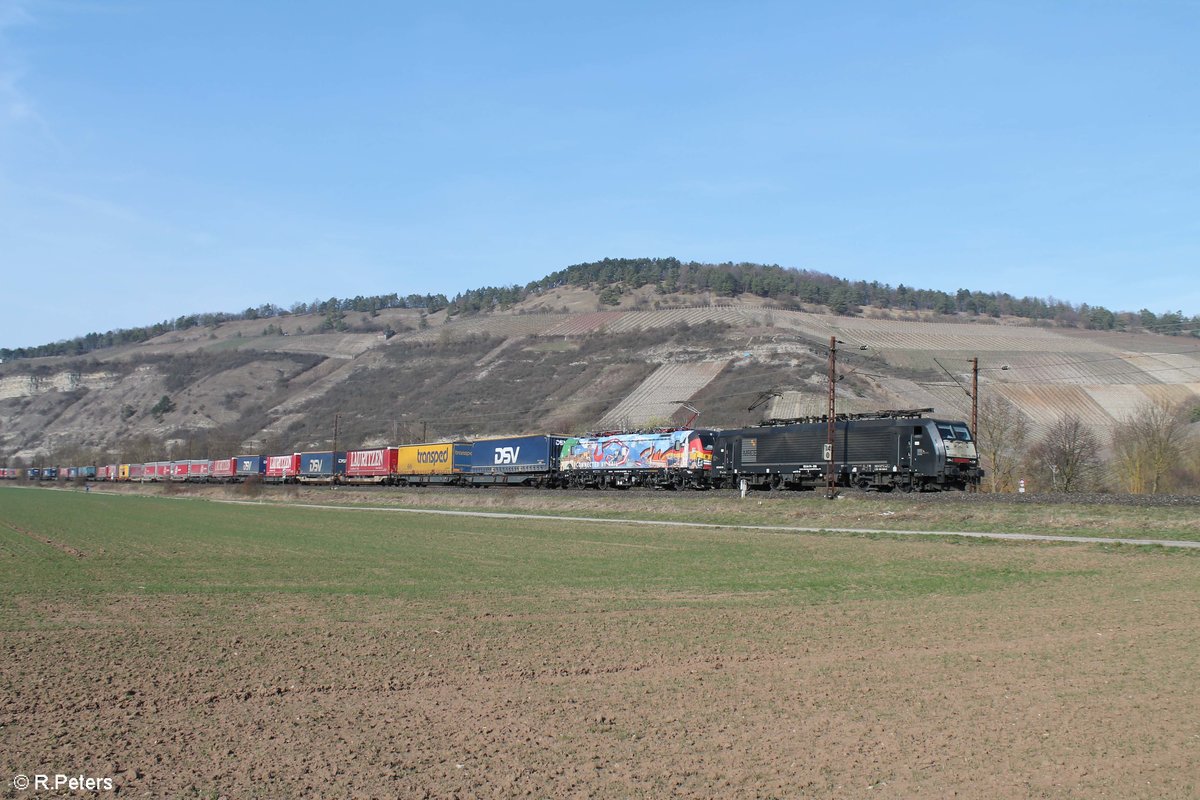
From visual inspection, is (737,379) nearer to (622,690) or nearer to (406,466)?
(406,466)

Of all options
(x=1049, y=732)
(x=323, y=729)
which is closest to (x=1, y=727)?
(x=323, y=729)

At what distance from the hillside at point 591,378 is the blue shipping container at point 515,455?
21487 mm

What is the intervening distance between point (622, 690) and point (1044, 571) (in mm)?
16305

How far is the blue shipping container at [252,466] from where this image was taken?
9831 centimetres

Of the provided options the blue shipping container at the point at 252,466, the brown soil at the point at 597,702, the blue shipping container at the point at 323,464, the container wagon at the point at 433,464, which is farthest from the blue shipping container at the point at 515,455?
the brown soil at the point at 597,702

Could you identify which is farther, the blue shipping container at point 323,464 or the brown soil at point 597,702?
the blue shipping container at point 323,464

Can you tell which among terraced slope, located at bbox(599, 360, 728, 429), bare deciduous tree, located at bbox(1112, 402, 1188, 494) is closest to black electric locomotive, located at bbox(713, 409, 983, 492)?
bare deciduous tree, located at bbox(1112, 402, 1188, 494)

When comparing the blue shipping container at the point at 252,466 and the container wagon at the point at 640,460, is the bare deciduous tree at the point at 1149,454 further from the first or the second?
the blue shipping container at the point at 252,466

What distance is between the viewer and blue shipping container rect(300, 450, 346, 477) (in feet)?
288

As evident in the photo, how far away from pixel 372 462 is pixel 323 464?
9.86 m

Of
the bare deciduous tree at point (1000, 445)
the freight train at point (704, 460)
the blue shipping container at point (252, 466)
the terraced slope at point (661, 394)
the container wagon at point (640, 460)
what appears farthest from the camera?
the terraced slope at point (661, 394)

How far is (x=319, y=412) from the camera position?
153 metres

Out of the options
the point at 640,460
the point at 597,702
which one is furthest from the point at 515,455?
the point at 597,702

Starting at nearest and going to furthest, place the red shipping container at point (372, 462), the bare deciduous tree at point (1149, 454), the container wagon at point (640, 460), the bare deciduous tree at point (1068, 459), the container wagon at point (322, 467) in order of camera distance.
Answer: the container wagon at point (640, 460)
the bare deciduous tree at point (1068, 459)
the bare deciduous tree at point (1149, 454)
the red shipping container at point (372, 462)
the container wagon at point (322, 467)
